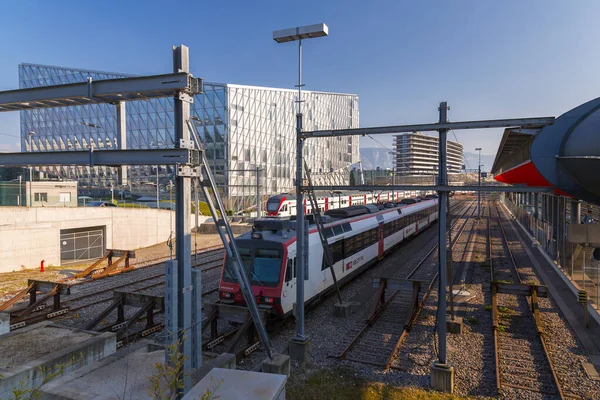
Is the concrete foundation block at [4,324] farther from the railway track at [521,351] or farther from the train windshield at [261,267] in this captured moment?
the railway track at [521,351]

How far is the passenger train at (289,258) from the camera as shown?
1152cm

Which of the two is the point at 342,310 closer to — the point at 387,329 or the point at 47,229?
the point at 387,329

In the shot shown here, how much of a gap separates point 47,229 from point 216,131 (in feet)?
113

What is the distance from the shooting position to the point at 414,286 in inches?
503

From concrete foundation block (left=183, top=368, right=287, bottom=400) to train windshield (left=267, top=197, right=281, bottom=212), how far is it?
1165 inches

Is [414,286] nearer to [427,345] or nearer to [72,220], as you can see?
[427,345]

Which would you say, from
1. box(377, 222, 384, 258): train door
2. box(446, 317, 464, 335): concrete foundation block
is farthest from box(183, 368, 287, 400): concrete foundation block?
box(377, 222, 384, 258): train door

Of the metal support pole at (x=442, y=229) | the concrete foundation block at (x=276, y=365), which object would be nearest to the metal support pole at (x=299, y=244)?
the concrete foundation block at (x=276, y=365)

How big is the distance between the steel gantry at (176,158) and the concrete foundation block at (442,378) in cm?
439

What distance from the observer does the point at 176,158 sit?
6.36 meters

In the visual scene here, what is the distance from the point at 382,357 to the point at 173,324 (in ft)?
19.2

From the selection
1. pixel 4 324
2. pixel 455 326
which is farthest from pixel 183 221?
pixel 455 326

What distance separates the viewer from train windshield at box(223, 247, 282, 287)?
455 inches

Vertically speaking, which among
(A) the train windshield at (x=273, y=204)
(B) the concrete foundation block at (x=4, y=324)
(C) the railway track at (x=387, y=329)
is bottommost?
(C) the railway track at (x=387, y=329)
